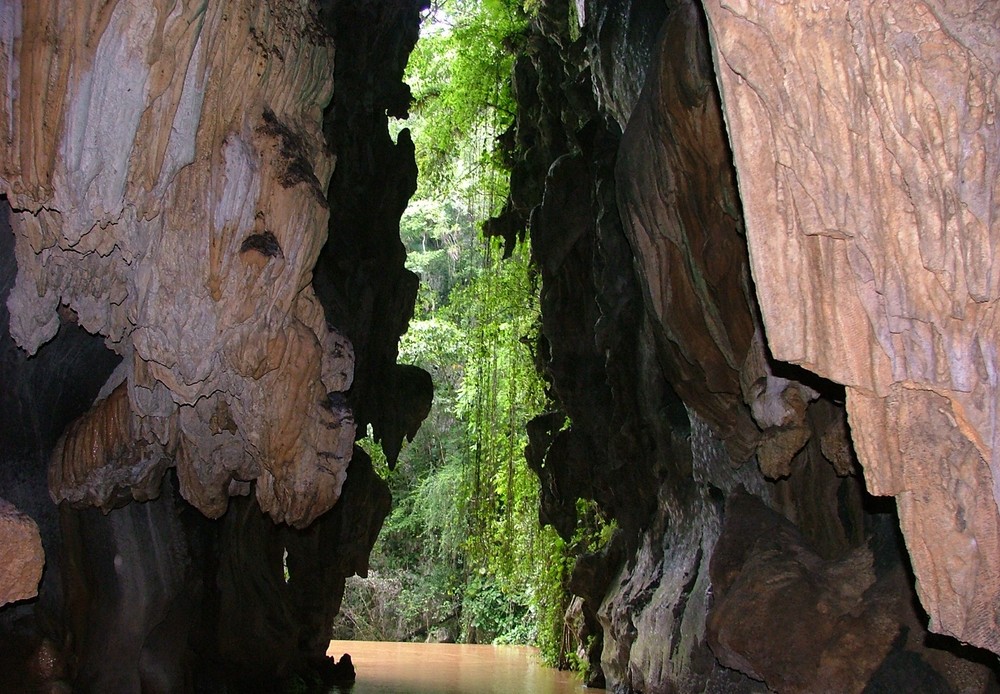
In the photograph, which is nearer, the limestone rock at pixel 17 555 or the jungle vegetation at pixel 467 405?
the limestone rock at pixel 17 555

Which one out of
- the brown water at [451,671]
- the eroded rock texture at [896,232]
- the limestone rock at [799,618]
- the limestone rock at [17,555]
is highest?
the eroded rock texture at [896,232]

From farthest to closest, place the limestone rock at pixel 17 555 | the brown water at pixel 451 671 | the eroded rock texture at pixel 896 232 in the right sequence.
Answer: the brown water at pixel 451 671
the limestone rock at pixel 17 555
the eroded rock texture at pixel 896 232

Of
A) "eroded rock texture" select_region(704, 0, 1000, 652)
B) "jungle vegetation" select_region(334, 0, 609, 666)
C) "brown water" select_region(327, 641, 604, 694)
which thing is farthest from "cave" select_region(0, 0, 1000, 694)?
"jungle vegetation" select_region(334, 0, 609, 666)

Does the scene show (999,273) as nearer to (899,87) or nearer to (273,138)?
(899,87)

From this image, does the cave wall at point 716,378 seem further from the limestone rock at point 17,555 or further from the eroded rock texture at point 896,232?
the limestone rock at point 17,555

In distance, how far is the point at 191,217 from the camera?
6.00 metres

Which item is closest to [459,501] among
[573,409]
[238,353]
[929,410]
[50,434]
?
[573,409]

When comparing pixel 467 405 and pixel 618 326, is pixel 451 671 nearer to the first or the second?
pixel 618 326

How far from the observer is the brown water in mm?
12750

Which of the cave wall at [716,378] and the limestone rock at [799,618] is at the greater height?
the cave wall at [716,378]

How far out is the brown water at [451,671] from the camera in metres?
12.8

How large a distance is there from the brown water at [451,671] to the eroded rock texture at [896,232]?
9.71 m

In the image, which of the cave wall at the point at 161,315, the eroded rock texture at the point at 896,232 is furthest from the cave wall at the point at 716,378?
the cave wall at the point at 161,315

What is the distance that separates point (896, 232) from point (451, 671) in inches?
541
